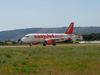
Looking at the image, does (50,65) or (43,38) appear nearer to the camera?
(50,65)

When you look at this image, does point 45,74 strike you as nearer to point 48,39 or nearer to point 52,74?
point 52,74

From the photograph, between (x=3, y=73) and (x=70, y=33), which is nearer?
A: (x=3, y=73)

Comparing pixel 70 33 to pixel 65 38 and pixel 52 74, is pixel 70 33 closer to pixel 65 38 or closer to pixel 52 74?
pixel 65 38

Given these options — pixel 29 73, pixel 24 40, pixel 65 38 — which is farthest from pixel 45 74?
pixel 65 38

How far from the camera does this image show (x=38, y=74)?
14.5 metres

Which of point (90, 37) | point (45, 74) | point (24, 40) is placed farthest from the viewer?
point (90, 37)

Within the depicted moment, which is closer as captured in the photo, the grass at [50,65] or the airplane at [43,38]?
the grass at [50,65]

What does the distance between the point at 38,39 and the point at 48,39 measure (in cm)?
241

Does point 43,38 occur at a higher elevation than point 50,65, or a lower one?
lower

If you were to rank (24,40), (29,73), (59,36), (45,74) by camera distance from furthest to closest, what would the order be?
(59,36) < (24,40) < (29,73) < (45,74)

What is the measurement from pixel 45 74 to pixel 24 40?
146 feet

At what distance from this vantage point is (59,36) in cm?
6222

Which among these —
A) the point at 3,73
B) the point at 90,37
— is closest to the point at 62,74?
the point at 3,73

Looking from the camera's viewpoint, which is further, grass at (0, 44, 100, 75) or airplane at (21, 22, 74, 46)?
airplane at (21, 22, 74, 46)
